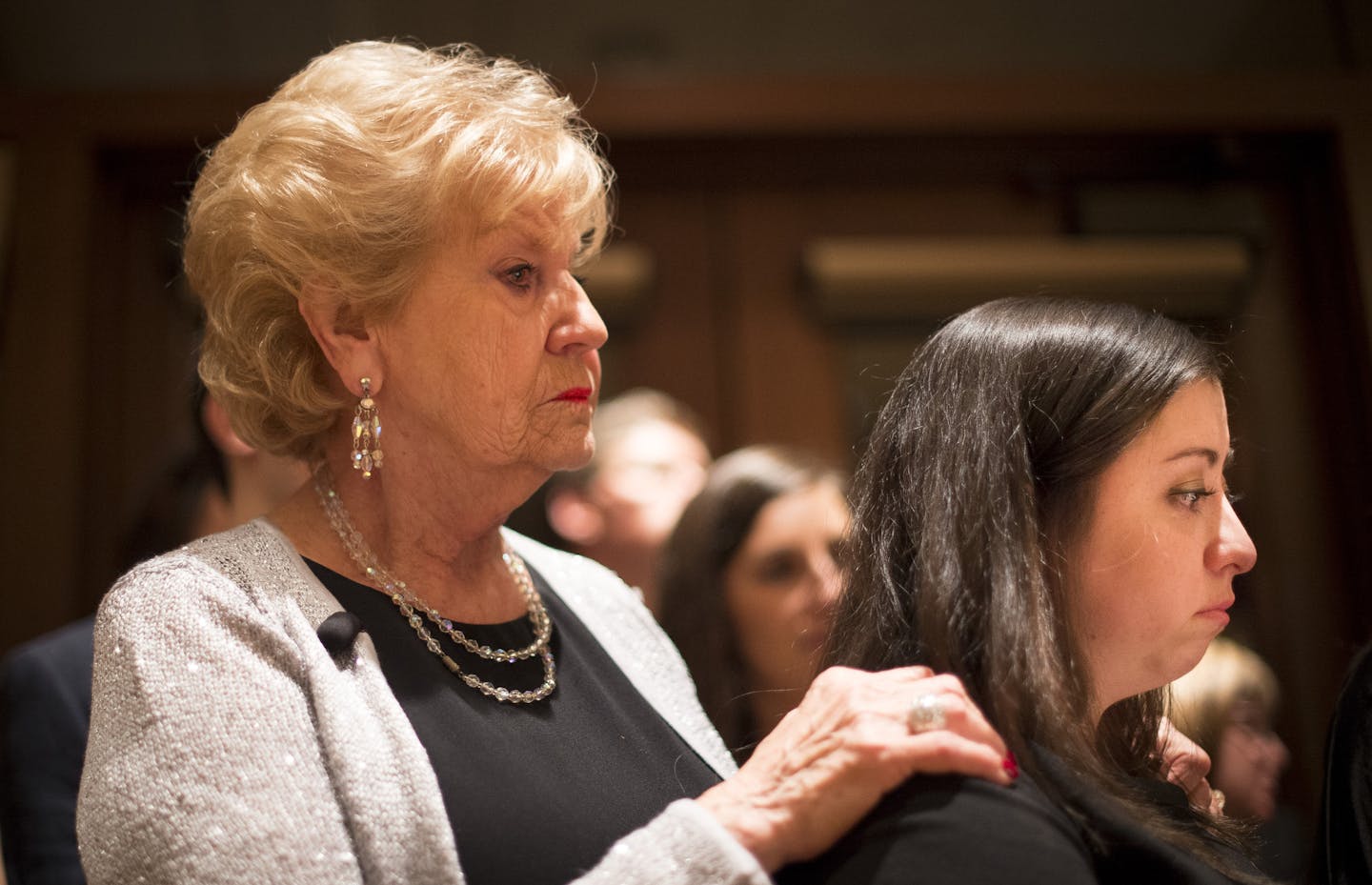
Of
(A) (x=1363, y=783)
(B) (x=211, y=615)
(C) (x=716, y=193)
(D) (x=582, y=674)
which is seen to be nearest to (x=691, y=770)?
(D) (x=582, y=674)

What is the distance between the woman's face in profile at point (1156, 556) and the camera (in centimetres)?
114

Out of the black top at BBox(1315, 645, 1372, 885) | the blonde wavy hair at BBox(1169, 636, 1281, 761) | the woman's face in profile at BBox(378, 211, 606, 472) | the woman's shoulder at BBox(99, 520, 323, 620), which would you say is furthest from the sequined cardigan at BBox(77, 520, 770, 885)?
the blonde wavy hair at BBox(1169, 636, 1281, 761)

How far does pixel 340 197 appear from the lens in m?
1.32

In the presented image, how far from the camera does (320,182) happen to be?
1.33 m

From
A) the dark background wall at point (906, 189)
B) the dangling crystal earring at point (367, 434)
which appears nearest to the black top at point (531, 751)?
the dangling crystal earring at point (367, 434)

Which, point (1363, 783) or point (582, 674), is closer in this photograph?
point (1363, 783)

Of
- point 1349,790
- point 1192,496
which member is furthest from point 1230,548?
point 1349,790

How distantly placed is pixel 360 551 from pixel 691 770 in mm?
424

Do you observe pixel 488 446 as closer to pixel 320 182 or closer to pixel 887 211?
pixel 320 182

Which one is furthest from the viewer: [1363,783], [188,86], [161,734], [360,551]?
[188,86]

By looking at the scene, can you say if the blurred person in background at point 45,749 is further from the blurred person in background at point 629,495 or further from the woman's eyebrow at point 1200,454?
the woman's eyebrow at point 1200,454

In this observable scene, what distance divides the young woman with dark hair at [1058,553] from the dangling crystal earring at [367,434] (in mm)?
506

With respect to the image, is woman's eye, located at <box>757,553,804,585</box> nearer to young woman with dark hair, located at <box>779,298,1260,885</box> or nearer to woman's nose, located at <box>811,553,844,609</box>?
woman's nose, located at <box>811,553,844,609</box>

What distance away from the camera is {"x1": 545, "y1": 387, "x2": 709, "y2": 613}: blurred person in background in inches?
103
